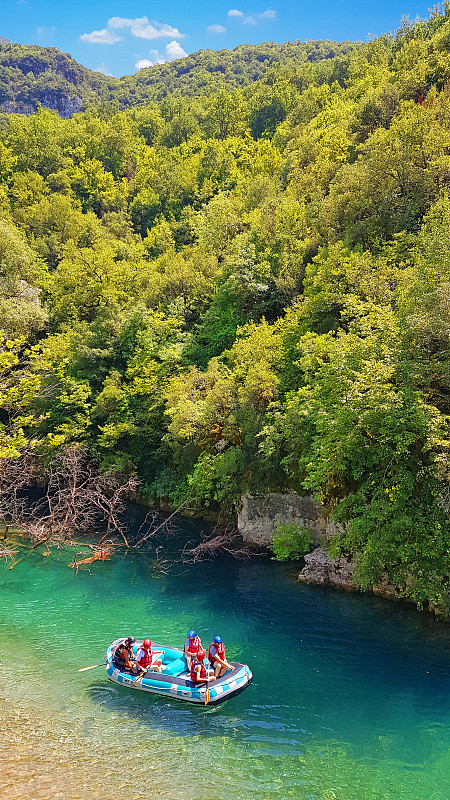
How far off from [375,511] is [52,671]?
1152 cm

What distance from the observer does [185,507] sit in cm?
3102

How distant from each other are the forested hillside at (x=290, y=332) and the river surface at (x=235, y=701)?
8.22 feet

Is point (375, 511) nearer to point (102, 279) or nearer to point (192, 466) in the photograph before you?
point (192, 466)

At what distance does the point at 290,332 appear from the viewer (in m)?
28.6

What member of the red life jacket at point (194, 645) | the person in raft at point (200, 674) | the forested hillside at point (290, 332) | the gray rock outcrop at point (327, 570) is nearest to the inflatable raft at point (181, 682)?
the person in raft at point (200, 674)

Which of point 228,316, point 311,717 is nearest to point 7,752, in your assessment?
point 311,717

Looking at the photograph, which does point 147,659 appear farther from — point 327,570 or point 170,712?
point 327,570

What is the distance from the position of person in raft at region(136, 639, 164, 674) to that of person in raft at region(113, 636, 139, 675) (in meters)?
0.19

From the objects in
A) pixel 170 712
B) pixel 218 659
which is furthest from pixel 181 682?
pixel 218 659

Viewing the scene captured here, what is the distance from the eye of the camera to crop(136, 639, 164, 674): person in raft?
54.4 feet

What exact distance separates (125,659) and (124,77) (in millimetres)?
184441

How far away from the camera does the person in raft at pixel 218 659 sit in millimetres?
16172

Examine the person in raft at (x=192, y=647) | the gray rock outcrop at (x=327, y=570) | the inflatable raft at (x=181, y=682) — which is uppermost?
the gray rock outcrop at (x=327, y=570)

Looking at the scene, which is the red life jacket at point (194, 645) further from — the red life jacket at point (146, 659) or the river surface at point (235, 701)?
the river surface at point (235, 701)
